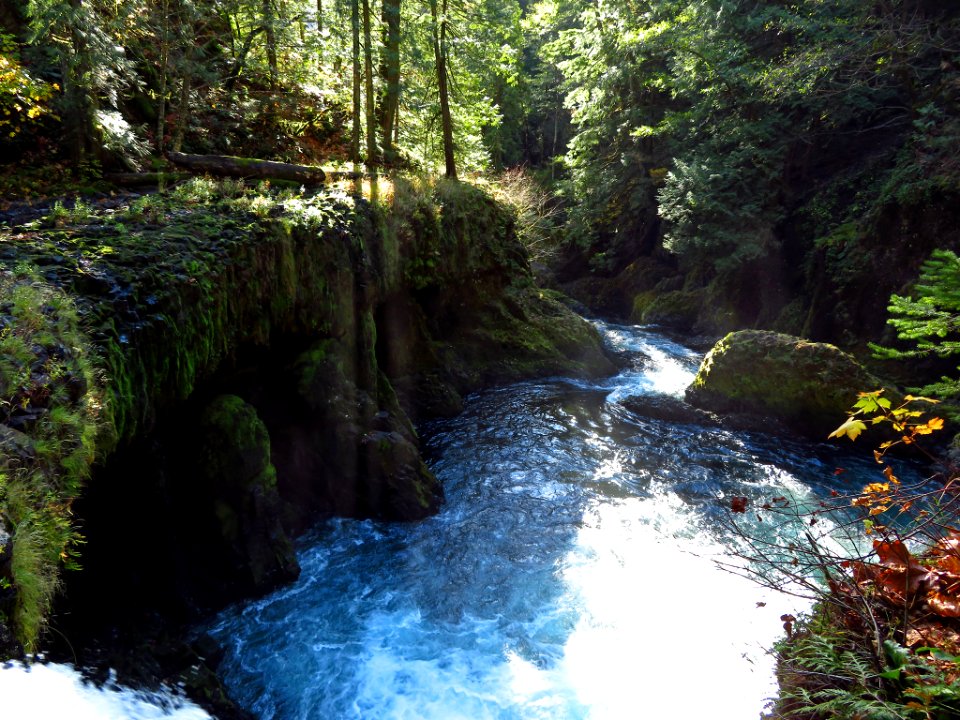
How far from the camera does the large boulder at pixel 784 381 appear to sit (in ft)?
38.1

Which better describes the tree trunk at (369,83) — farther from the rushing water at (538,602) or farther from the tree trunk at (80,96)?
the rushing water at (538,602)

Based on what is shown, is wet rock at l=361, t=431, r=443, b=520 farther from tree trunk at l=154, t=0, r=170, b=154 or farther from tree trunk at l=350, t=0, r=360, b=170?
tree trunk at l=154, t=0, r=170, b=154

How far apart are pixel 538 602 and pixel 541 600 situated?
0.18 ft

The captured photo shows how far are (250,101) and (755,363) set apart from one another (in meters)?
14.3

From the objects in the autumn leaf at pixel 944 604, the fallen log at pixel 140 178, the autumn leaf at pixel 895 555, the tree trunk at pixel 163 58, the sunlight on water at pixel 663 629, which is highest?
the tree trunk at pixel 163 58

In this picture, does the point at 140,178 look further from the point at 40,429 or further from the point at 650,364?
the point at 650,364

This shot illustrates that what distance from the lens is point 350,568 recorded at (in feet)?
24.5

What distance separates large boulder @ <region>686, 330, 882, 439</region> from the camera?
457 inches

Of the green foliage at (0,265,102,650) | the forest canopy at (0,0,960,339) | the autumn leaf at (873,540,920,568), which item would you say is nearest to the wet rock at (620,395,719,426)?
the forest canopy at (0,0,960,339)

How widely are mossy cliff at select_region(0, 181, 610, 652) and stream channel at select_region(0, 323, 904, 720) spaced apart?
780mm

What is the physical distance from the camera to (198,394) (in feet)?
22.4

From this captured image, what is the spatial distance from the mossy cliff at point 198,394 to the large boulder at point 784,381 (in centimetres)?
751

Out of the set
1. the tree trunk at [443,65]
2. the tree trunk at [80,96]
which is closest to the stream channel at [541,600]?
the tree trunk at [80,96]

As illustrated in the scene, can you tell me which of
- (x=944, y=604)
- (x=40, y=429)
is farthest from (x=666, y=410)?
(x=40, y=429)
